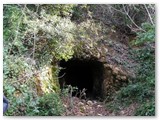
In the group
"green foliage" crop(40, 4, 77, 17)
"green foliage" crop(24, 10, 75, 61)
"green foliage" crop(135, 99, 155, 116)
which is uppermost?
"green foliage" crop(40, 4, 77, 17)

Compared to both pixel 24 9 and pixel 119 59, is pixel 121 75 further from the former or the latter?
pixel 24 9

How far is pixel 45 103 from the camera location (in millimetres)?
3412

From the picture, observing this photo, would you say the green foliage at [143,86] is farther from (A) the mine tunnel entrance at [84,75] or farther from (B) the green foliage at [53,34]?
(B) the green foliage at [53,34]

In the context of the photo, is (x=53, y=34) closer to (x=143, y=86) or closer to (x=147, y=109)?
(x=143, y=86)

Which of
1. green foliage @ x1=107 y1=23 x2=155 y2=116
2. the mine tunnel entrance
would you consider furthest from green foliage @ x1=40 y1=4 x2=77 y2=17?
green foliage @ x1=107 y1=23 x2=155 y2=116

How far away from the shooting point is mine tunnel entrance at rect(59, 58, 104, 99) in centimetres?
413

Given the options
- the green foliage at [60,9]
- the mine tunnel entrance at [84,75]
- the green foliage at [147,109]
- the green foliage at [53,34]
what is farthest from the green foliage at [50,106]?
the green foliage at [60,9]

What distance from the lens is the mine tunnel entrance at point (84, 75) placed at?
413 centimetres

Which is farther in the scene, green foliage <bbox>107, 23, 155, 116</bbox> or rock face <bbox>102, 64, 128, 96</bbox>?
rock face <bbox>102, 64, 128, 96</bbox>

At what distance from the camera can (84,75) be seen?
16.0 ft

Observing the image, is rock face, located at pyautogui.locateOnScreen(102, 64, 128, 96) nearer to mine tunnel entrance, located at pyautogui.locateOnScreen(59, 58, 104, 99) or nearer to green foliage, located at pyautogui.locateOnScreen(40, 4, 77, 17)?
mine tunnel entrance, located at pyautogui.locateOnScreen(59, 58, 104, 99)

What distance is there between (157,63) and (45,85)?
Answer: 1290 mm

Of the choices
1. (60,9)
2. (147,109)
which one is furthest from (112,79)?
(60,9)

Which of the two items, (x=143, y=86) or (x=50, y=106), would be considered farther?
(x=143, y=86)
